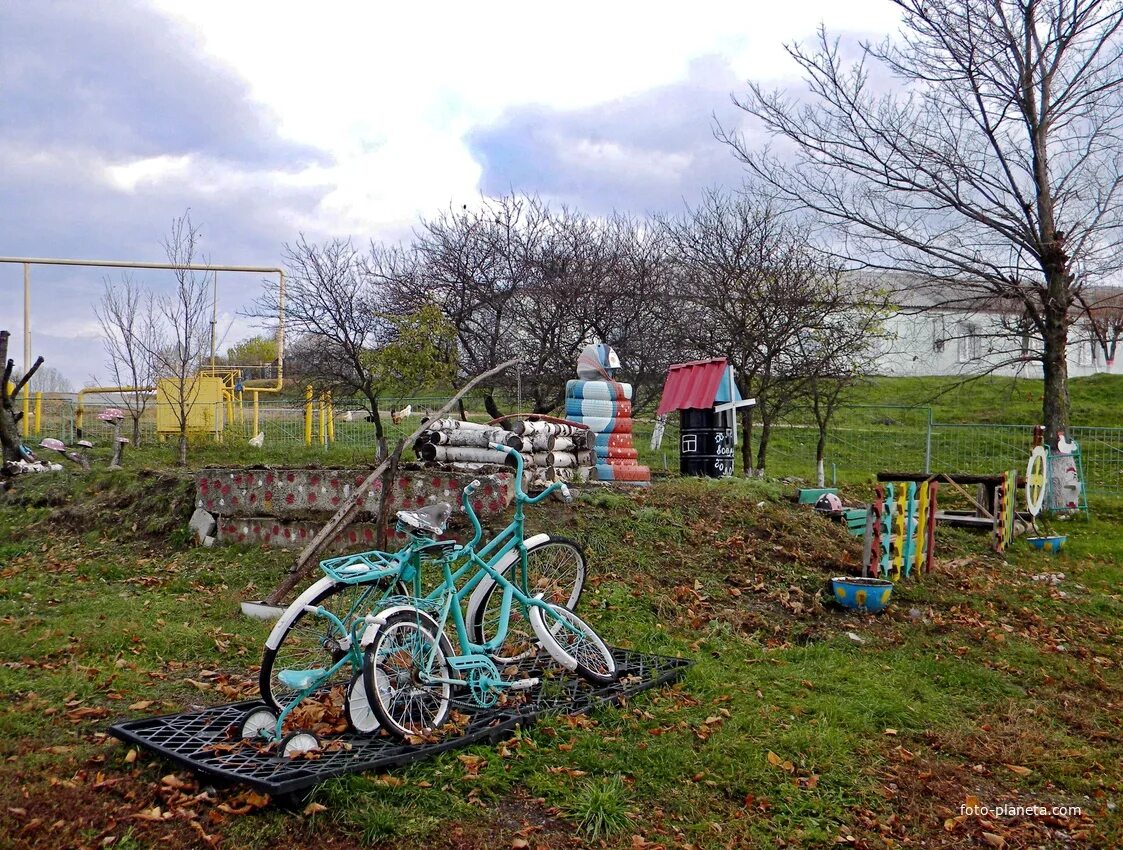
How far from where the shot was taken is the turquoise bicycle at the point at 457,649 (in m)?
4.13

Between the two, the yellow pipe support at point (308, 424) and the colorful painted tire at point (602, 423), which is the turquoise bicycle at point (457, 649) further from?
the yellow pipe support at point (308, 424)

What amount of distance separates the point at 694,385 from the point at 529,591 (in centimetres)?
728

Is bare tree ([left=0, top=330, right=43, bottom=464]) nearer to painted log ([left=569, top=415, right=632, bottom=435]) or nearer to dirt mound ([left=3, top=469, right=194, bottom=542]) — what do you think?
dirt mound ([left=3, top=469, right=194, bottom=542])

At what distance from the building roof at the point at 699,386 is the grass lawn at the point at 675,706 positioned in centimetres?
245

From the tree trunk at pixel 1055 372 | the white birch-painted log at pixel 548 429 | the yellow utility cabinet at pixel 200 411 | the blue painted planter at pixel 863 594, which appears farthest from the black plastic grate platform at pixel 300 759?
the yellow utility cabinet at pixel 200 411

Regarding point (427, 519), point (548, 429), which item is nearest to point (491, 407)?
point (548, 429)

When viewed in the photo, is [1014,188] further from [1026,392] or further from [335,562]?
[1026,392]

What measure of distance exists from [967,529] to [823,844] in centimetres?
920

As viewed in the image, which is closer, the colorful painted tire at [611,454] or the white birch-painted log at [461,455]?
the white birch-painted log at [461,455]

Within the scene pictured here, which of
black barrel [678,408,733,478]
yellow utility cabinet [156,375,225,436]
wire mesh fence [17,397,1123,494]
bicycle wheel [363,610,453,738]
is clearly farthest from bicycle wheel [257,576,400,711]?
yellow utility cabinet [156,375,225,436]

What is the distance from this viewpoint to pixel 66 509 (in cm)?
1034

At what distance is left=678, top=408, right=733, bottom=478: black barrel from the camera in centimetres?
1205

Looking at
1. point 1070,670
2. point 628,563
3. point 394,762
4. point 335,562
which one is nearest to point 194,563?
point 628,563

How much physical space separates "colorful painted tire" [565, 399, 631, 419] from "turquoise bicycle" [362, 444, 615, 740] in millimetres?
5838
